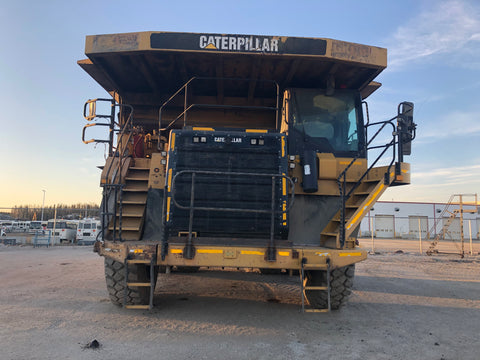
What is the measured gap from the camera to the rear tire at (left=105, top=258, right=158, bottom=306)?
491 centimetres

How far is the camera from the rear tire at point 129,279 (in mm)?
4906

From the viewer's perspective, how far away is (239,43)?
17.3ft

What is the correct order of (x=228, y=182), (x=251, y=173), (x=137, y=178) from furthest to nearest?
(x=137, y=178) → (x=228, y=182) → (x=251, y=173)

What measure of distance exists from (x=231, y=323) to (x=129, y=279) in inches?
62.0

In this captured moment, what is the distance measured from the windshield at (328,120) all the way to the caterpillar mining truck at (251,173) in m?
0.02

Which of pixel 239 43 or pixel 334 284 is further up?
pixel 239 43

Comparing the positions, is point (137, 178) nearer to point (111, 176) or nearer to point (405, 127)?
point (111, 176)

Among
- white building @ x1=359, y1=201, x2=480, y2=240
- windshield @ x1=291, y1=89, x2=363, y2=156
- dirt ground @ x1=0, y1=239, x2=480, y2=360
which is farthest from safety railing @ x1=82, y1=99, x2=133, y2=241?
white building @ x1=359, y1=201, x2=480, y2=240

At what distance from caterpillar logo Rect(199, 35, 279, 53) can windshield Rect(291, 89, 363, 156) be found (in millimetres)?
1093

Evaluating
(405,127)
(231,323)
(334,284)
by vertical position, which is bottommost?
(231,323)

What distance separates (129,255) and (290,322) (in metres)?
2.46

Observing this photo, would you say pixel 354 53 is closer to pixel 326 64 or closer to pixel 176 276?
pixel 326 64

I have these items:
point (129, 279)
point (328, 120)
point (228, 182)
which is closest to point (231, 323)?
point (129, 279)

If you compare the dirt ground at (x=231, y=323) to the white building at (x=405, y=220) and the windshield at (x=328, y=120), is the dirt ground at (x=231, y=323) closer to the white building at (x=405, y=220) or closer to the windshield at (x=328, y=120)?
the windshield at (x=328, y=120)
